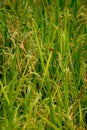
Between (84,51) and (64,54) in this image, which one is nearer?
(64,54)

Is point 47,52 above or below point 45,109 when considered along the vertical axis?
above

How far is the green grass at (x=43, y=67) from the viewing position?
1.95 metres

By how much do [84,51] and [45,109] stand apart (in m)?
0.67

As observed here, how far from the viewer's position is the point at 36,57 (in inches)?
93.5

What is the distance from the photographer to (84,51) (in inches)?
98.6

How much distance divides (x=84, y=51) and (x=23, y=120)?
714mm

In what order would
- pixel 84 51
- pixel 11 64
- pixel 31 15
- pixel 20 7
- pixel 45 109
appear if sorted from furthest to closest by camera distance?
pixel 20 7 → pixel 31 15 → pixel 84 51 → pixel 11 64 → pixel 45 109

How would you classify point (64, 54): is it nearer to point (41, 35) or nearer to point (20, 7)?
point (41, 35)

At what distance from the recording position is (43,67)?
2.08 metres

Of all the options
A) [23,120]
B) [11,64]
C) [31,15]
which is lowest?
[23,120]

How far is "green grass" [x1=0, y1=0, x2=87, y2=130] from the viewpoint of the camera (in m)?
1.95

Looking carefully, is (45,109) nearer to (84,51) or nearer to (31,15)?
(84,51)

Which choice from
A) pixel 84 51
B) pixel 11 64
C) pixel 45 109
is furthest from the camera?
pixel 84 51

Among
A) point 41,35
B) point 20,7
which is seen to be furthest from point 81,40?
point 20,7
